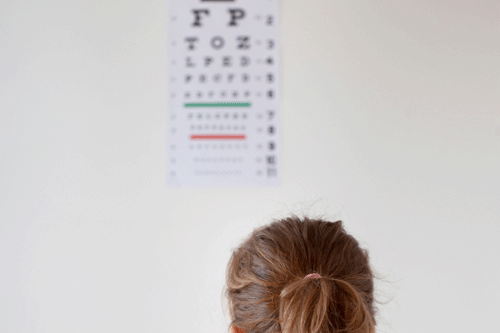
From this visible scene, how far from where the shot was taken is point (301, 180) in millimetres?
928

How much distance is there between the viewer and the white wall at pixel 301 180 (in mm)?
926

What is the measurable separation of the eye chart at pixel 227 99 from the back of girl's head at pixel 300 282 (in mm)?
268

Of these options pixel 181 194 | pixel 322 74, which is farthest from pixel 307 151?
pixel 181 194

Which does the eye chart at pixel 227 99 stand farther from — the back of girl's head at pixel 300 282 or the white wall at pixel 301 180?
the back of girl's head at pixel 300 282

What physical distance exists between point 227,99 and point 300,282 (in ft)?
1.67

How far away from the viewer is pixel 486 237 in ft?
3.06

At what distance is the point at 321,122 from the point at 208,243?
1.32 feet

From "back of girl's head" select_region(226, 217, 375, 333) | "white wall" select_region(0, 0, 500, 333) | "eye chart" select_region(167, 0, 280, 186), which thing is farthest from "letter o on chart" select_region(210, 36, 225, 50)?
"back of girl's head" select_region(226, 217, 375, 333)

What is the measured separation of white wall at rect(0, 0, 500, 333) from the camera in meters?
0.93

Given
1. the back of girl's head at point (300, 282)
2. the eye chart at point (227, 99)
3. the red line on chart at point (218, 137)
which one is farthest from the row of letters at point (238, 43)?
the back of girl's head at point (300, 282)

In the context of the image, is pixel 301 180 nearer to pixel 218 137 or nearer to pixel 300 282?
pixel 218 137

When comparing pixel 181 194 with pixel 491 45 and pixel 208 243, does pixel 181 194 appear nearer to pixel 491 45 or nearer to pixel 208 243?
pixel 208 243

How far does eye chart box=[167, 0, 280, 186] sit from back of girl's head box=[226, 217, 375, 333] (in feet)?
0.88

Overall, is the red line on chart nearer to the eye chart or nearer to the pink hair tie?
the eye chart
